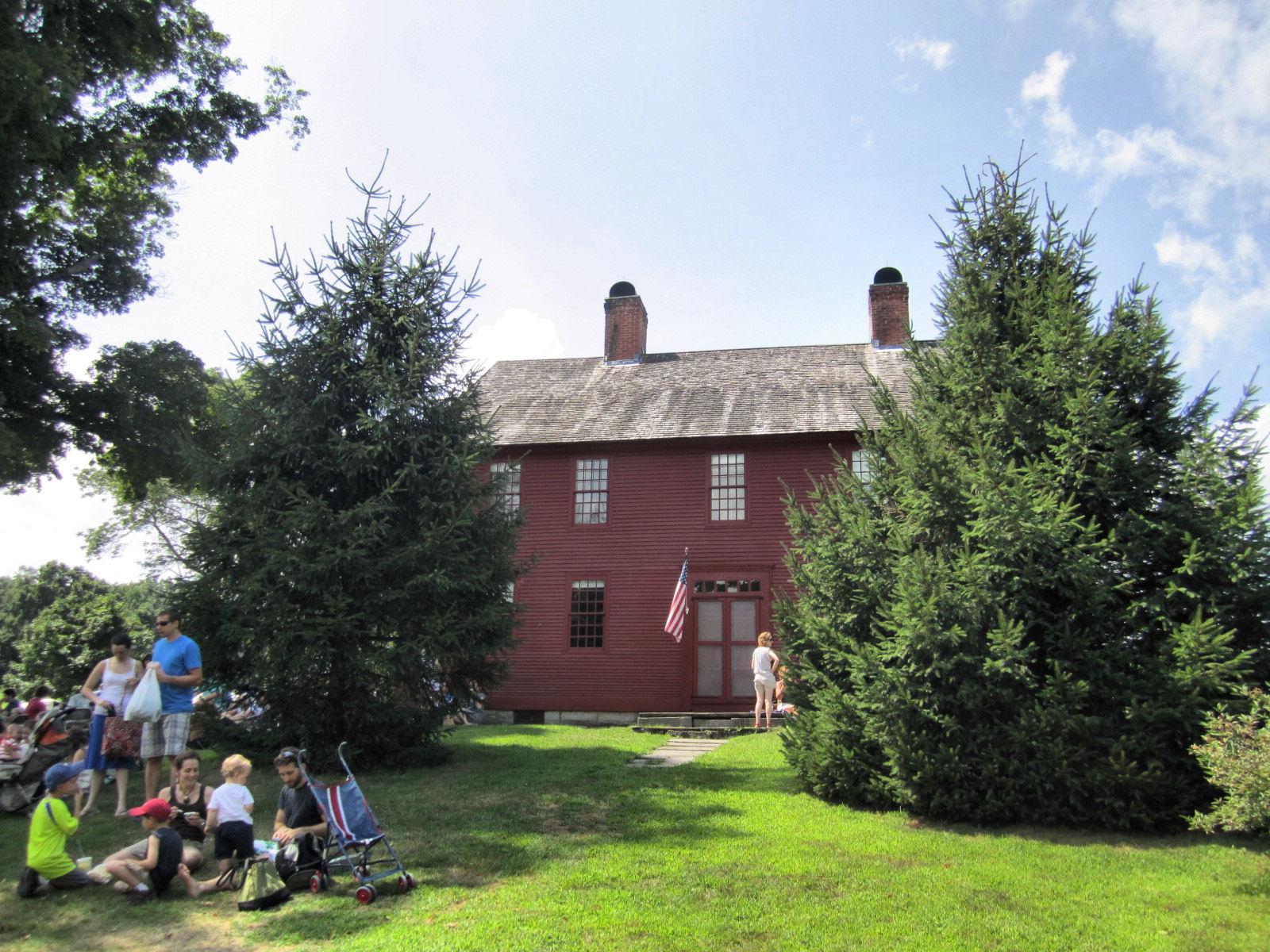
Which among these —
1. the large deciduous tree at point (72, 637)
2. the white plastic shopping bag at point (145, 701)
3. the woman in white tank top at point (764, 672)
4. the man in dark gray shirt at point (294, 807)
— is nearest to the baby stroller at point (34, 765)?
the white plastic shopping bag at point (145, 701)

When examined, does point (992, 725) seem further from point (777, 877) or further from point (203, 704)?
point (203, 704)

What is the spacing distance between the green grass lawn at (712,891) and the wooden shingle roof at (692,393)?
42.5 ft

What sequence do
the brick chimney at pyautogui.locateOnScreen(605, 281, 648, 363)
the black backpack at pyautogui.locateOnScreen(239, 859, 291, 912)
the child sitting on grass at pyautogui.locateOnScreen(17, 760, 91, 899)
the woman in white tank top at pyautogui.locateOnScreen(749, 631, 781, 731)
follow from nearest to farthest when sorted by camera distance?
the black backpack at pyautogui.locateOnScreen(239, 859, 291, 912) → the child sitting on grass at pyautogui.locateOnScreen(17, 760, 91, 899) → the woman in white tank top at pyautogui.locateOnScreen(749, 631, 781, 731) → the brick chimney at pyautogui.locateOnScreen(605, 281, 648, 363)

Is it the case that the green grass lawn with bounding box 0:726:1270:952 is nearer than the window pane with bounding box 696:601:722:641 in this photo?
Yes

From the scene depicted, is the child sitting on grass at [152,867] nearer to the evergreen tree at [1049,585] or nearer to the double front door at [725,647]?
the evergreen tree at [1049,585]

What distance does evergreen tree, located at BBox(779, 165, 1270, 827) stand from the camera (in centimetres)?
802

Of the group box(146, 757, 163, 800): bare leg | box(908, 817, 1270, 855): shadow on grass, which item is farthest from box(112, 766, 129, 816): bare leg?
box(908, 817, 1270, 855): shadow on grass

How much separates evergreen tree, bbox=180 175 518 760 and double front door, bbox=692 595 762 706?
9500mm

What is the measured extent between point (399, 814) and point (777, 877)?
4.20 m

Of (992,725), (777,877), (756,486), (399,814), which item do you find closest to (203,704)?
(399,814)

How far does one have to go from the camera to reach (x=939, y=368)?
10.2 m

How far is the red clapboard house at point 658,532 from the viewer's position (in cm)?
2114

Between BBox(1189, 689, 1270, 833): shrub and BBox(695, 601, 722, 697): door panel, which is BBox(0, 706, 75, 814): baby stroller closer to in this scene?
BBox(1189, 689, 1270, 833): shrub

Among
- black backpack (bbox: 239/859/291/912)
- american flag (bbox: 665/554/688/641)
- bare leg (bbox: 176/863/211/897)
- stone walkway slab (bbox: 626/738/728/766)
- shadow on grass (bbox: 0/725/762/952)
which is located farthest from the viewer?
american flag (bbox: 665/554/688/641)
